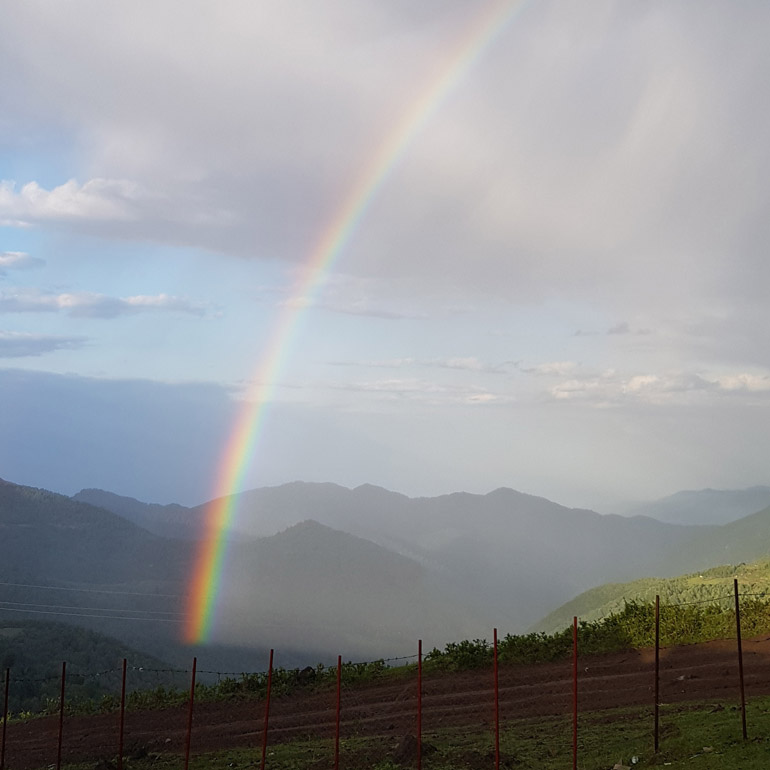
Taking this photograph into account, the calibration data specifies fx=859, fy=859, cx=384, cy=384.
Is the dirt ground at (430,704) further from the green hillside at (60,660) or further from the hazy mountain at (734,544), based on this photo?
the hazy mountain at (734,544)

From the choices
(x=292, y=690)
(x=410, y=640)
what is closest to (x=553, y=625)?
(x=292, y=690)

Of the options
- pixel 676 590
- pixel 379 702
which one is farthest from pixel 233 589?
pixel 379 702

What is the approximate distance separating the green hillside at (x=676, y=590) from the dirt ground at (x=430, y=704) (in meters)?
3.18

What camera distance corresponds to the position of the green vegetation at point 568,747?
60.4ft

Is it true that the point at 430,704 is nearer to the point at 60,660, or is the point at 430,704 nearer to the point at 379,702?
the point at 379,702

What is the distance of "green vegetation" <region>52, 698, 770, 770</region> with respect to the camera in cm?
1842

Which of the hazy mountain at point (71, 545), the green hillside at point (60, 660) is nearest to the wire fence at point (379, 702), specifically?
the green hillside at point (60, 660)

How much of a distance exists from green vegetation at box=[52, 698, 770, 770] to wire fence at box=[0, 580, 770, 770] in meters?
0.34

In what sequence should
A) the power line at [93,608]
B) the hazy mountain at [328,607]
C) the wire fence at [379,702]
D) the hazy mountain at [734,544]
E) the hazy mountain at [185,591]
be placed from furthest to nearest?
the hazy mountain at [734,544]
the hazy mountain at [328,607]
the power line at [93,608]
the hazy mountain at [185,591]
the wire fence at [379,702]

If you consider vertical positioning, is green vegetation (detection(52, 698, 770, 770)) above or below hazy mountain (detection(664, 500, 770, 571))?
below

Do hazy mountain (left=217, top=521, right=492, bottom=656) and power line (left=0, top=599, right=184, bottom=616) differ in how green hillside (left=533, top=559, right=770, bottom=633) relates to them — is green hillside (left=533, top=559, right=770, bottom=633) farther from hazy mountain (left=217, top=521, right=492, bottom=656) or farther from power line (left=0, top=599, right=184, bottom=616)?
power line (left=0, top=599, right=184, bottom=616)

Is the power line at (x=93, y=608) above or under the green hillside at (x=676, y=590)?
under

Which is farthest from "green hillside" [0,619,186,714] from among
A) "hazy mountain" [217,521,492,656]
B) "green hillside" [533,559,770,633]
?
"hazy mountain" [217,521,492,656]

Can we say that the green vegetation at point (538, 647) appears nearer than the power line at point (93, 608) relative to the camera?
Yes
